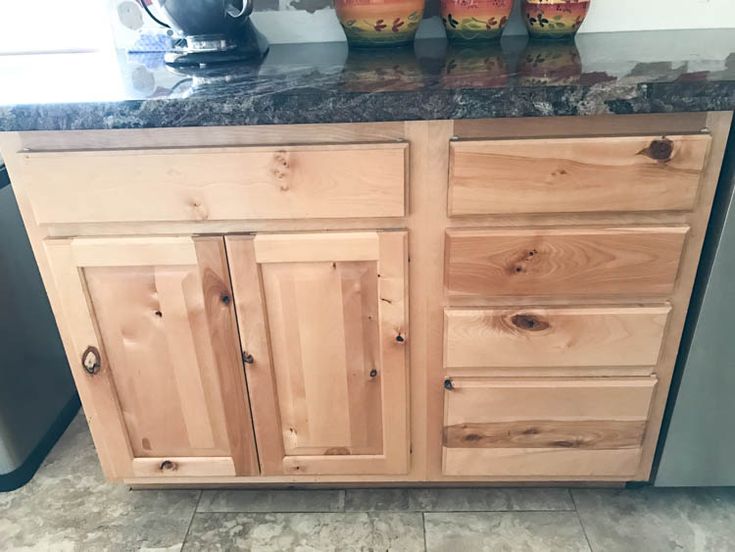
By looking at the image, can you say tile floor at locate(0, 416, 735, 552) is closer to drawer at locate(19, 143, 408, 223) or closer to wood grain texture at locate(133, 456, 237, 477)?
wood grain texture at locate(133, 456, 237, 477)

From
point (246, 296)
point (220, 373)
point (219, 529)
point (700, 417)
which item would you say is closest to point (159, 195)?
point (246, 296)

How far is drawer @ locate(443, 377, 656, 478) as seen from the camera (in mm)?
1188

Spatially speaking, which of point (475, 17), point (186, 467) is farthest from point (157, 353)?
point (475, 17)

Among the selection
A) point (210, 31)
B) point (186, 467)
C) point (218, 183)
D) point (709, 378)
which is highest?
point (210, 31)

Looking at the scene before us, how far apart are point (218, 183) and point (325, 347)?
0.37m

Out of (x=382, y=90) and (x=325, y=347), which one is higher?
(x=382, y=90)

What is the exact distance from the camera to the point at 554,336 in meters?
1.13

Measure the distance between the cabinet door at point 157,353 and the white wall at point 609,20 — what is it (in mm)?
671

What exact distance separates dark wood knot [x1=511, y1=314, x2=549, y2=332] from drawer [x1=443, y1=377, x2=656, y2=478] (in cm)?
13

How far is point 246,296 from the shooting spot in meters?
1.12

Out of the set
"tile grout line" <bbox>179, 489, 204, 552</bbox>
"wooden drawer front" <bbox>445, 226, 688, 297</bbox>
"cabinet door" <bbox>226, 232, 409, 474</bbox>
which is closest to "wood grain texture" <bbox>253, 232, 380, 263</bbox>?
"cabinet door" <bbox>226, 232, 409, 474</bbox>

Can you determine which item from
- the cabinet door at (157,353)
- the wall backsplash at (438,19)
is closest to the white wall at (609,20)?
the wall backsplash at (438,19)

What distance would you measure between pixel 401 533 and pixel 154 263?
2.55 feet

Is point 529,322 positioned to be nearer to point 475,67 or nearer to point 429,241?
point 429,241
